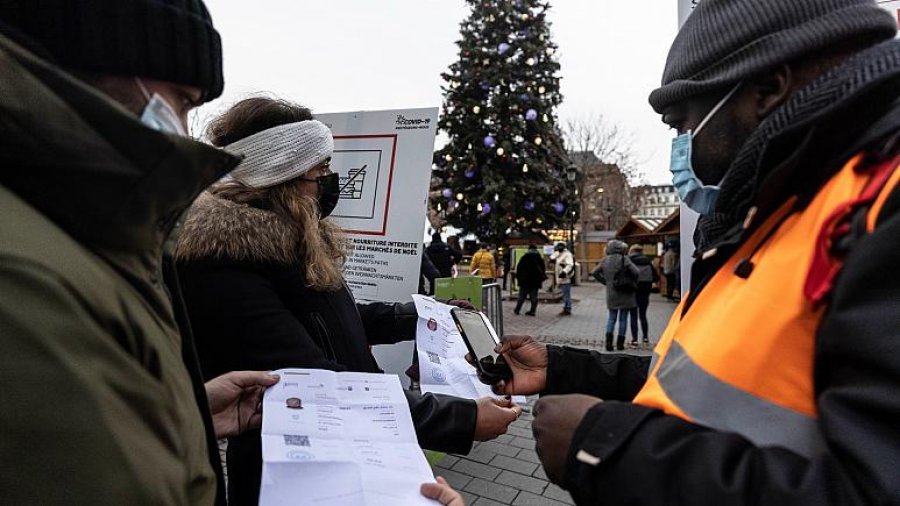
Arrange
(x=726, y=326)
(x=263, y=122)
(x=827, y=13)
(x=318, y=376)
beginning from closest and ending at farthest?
(x=726, y=326)
(x=827, y=13)
(x=318, y=376)
(x=263, y=122)

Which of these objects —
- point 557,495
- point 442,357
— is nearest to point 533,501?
point 557,495

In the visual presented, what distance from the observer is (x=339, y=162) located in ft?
13.5

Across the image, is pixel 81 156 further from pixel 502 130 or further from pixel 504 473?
pixel 502 130

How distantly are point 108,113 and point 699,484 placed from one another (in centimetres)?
109

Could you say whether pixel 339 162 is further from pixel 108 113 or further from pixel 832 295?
pixel 832 295

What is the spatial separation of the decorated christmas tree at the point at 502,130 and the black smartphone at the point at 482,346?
1417 centimetres

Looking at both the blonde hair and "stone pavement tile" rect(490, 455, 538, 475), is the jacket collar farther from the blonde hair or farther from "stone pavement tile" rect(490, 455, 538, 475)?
"stone pavement tile" rect(490, 455, 538, 475)

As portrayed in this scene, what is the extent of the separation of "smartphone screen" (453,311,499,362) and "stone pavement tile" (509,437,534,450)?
2.63 m

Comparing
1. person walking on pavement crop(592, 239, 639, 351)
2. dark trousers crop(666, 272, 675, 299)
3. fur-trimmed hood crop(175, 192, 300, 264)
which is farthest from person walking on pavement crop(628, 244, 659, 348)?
fur-trimmed hood crop(175, 192, 300, 264)

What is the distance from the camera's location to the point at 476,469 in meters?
4.08

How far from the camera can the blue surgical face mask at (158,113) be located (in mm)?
939

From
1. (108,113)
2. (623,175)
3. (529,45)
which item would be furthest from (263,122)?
(623,175)

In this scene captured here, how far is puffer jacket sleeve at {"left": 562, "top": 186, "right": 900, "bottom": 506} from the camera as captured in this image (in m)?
0.74

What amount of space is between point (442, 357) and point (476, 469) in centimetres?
228
